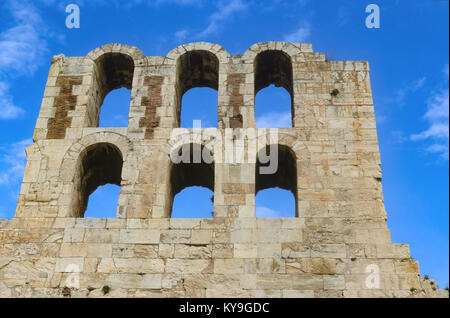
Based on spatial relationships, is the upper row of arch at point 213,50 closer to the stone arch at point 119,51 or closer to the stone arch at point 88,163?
the stone arch at point 119,51

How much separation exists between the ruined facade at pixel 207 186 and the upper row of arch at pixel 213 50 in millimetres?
40

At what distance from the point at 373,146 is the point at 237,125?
327 cm

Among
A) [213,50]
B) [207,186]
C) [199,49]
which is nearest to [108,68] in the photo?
[199,49]

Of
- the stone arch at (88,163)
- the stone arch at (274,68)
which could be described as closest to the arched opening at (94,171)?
the stone arch at (88,163)

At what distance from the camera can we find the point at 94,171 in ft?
44.4

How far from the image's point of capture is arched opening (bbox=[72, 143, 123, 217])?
1271 cm

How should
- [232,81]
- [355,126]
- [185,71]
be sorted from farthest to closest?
[185,71]
[232,81]
[355,126]

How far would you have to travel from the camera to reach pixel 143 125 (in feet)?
42.3

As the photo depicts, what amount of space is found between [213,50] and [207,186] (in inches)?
144

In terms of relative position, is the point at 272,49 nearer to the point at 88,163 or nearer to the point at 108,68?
the point at 108,68

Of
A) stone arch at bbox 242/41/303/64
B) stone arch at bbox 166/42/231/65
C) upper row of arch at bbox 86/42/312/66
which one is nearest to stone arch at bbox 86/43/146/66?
upper row of arch at bbox 86/42/312/66

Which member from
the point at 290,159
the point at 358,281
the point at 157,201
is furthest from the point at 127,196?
the point at 358,281

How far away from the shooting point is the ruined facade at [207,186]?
10680 millimetres

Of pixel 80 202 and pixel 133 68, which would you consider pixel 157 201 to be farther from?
pixel 133 68
